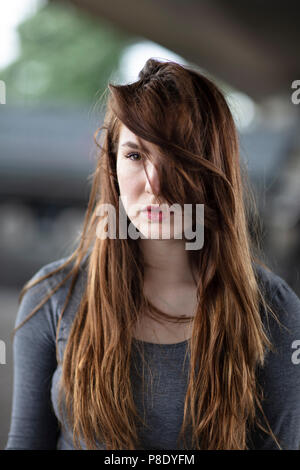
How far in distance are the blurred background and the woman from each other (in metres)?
0.05

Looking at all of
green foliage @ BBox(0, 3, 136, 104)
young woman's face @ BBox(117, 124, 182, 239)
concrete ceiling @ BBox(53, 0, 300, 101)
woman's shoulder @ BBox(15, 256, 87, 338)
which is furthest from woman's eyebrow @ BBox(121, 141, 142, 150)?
green foliage @ BBox(0, 3, 136, 104)

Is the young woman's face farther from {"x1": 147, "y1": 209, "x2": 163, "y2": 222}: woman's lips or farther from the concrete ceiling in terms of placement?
the concrete ceiling

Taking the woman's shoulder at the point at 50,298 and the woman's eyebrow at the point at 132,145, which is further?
the woman's shoulder at the point at 50,298

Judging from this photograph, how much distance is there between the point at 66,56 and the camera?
5621mm

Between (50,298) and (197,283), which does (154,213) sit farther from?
(50,298)

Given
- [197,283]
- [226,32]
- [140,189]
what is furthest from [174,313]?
[226,32]

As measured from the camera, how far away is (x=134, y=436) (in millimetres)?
A: 509

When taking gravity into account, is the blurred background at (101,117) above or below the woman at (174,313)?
above

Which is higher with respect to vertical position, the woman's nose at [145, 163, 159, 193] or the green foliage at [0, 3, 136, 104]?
the green foliage at [0, 3, 136, 104]

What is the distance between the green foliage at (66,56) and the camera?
17.2 ft

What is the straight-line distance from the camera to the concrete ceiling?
1738 mm

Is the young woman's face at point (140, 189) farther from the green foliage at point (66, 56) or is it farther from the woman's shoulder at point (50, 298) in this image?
the green foliage at point (66, 56)

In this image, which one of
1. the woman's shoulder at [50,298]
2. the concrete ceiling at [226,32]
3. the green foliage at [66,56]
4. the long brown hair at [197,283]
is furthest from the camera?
the green foliage at [66,56]

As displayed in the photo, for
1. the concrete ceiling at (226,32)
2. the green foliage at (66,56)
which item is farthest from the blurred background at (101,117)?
the green foliage at (66,56)
